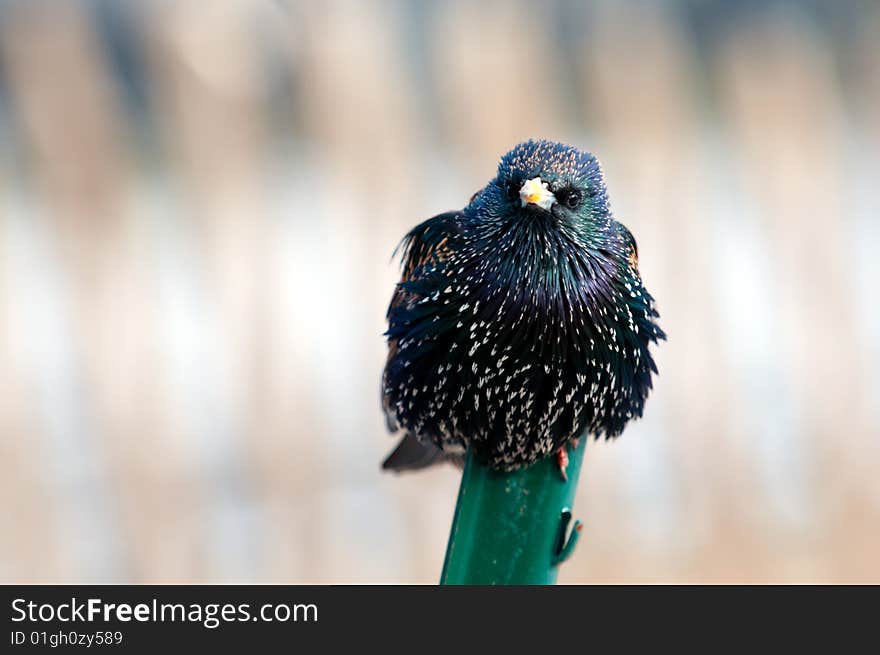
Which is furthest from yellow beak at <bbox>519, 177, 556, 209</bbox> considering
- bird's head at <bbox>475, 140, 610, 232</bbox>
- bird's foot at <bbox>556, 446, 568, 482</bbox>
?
bird's foot at <bbox>556, 446, 568, 482</bbox>

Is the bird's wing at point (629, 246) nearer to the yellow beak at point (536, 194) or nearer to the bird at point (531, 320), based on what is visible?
the bird at point (531, 320)

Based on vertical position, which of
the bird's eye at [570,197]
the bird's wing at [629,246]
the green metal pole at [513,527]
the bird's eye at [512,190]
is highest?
the bird's eye at [512,190]

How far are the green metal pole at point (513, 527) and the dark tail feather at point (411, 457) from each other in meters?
0.55

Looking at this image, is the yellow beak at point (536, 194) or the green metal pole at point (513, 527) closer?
the yellow beak at point (536, 194)

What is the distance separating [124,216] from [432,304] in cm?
223

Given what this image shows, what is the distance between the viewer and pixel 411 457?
9.30ft

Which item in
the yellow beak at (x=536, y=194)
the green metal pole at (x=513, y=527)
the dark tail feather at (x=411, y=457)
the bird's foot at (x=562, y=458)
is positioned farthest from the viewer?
the dark tail feather at (x=411, y=457)

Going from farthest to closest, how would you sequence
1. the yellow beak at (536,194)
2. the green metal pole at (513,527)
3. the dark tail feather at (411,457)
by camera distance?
the dark tail feather at (411,457)
the green metal pole at (513,527)
the yellow beak at (536,194)

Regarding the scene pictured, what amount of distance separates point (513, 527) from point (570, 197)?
0.70m

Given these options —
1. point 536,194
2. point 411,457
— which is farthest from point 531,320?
point 411,457

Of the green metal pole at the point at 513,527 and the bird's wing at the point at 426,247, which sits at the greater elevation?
the bird's wing at the point at 426,247

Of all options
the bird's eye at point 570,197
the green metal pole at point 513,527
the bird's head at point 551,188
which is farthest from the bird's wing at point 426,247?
the green metal pole at point 513,527

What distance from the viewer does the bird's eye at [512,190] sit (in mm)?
2098

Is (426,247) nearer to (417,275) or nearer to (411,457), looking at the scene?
(417,275)
